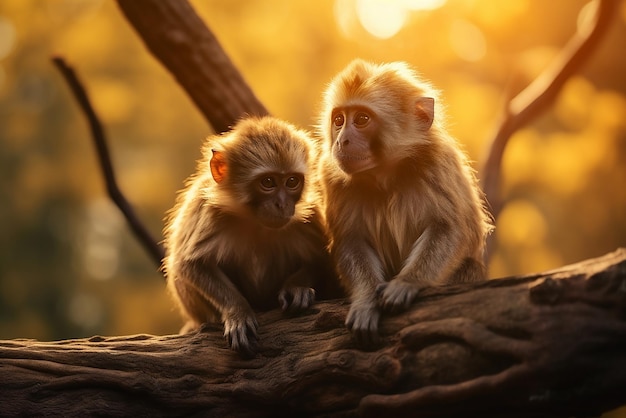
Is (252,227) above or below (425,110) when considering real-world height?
below

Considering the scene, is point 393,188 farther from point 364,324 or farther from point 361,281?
point 364,324

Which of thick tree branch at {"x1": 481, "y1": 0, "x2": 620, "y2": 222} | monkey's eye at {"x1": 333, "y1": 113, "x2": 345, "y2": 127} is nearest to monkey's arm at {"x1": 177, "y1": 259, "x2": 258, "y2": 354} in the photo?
monkey's eye at {"x1": 333, "y1": 113, "x2": 345, "y2": 127}

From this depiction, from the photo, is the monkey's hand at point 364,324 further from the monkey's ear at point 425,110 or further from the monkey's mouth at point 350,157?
the monkey's ear at point 425,110

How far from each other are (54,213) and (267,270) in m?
8.98

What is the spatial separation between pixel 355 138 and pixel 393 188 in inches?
15.2

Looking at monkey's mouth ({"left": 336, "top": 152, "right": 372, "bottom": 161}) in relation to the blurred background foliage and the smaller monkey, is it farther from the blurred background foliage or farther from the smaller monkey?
the blurred background foliage

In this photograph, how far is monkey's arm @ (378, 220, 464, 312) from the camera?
416cm

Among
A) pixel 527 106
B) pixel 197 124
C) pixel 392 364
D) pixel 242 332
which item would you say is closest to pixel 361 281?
pixel 242 332

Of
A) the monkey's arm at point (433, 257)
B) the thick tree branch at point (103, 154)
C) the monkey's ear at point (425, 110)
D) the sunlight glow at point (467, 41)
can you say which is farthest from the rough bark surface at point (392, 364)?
the sunlight glow at point (467, 41)

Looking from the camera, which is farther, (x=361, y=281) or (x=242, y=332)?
(x=361, y=281)

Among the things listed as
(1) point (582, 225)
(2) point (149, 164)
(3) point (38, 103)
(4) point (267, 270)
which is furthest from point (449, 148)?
(3) point (38, 103)

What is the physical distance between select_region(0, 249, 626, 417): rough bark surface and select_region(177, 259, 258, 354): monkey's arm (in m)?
0.09

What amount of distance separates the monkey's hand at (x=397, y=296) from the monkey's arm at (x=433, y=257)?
0.03 meters

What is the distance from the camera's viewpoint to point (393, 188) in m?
4.57
